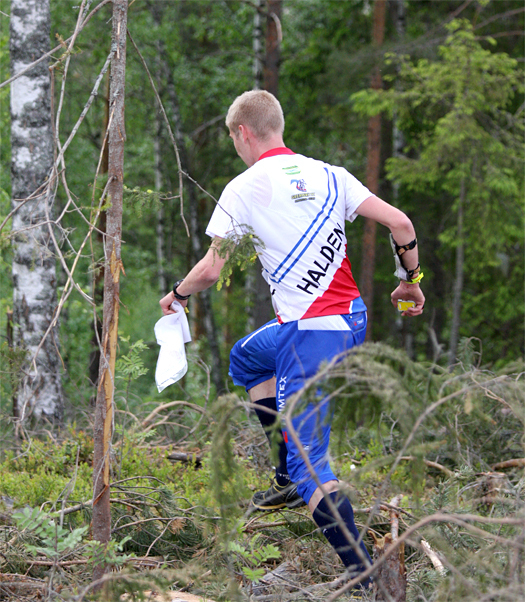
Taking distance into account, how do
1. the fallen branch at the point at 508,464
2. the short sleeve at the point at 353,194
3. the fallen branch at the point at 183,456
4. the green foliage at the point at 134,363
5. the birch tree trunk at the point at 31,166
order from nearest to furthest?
the short sleeve at the point at 353,194 < the green foliage at the point at 134,363 < the fallen branch at the point at 508,464 < the fallen branch at the point at 183,456 < the birch tree trunk at the point at 31,166

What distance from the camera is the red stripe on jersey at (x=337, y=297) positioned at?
300cm

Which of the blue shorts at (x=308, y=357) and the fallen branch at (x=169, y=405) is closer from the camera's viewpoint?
the blue shorts at (x=308, y=357)

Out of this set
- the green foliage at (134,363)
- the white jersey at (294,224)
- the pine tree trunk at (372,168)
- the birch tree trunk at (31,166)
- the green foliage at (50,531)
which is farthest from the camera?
the pine tree trunk at (372,168)

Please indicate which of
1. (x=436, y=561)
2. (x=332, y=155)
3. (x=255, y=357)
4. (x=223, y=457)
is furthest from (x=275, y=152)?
(x=332, y=155)

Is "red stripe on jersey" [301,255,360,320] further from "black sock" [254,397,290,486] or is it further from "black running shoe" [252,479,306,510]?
"black running shoe" [252,479,306,510]

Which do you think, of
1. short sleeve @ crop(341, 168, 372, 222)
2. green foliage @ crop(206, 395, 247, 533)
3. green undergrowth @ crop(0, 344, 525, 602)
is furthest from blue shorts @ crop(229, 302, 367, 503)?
green foliage @ crop(206, 395, 247, 533)

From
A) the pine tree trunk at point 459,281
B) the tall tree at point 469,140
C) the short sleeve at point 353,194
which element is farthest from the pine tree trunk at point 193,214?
the short sleeve at point 353,194

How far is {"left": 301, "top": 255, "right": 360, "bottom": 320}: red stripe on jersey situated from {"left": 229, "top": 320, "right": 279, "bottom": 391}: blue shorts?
0.46 metres

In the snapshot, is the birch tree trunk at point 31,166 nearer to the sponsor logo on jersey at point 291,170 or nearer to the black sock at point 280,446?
the black sock at point 280,446

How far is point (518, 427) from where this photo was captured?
4711mm

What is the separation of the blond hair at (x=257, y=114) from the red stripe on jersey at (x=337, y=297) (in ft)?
2.54

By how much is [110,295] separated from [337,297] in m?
1.10

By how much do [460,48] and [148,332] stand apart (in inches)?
472

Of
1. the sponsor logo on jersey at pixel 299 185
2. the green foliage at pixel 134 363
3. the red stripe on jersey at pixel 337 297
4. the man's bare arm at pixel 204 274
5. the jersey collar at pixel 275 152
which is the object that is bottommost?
the green foliage at pixel 134 363
